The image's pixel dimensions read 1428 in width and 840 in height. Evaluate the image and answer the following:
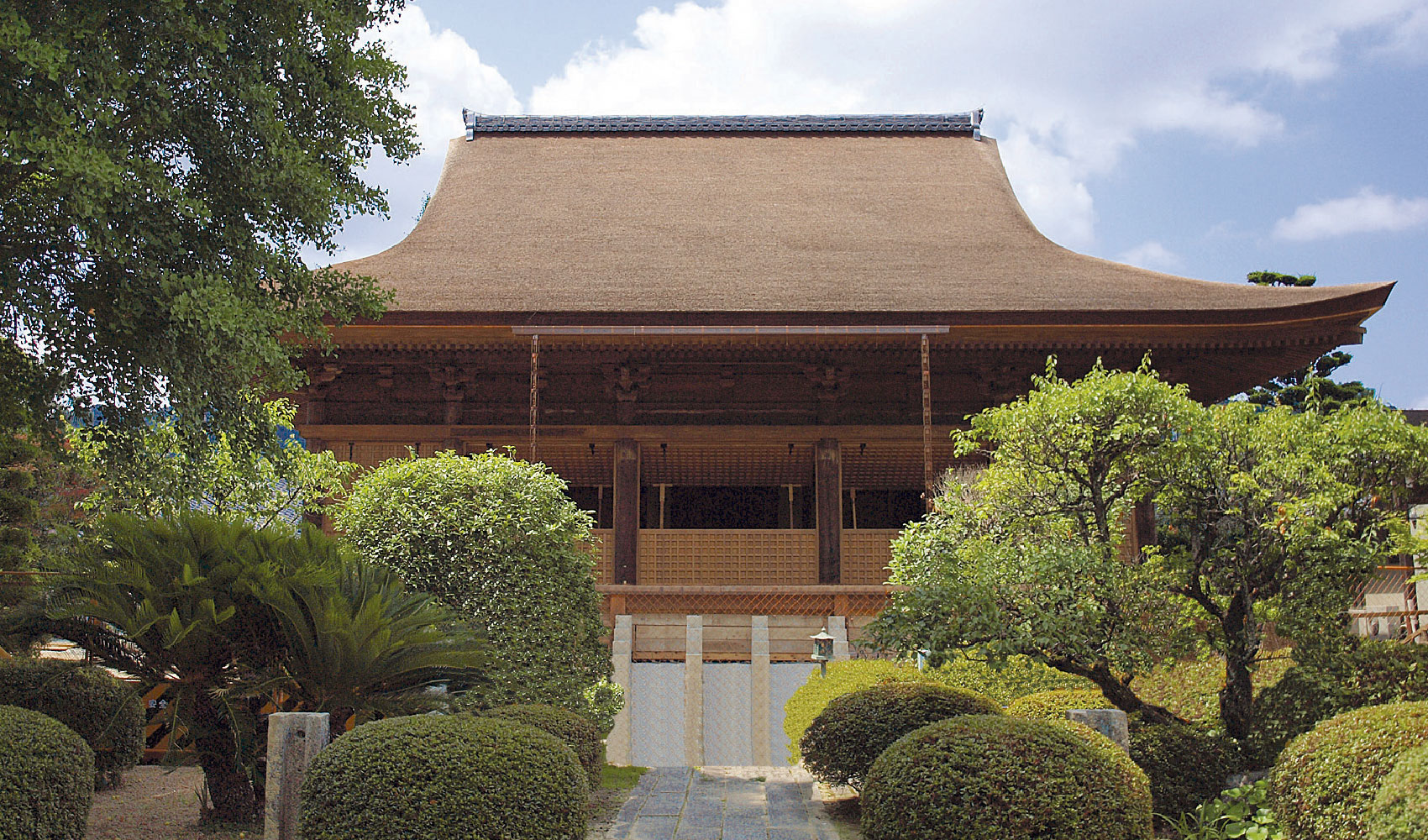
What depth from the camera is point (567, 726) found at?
7.58 metres

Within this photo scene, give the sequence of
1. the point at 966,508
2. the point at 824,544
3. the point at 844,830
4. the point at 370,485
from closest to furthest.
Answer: the point at 844,830, the point at 966,508, the point at 370,485, the point at 824,544

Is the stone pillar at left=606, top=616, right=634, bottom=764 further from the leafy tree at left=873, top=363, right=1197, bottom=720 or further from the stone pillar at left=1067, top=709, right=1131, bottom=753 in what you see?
the stone pillar at left=1067, top=709, right=1131, bottom=753

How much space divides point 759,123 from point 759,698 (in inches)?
566

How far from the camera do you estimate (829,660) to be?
430 inches

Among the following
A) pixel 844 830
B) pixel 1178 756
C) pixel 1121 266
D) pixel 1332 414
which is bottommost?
pixel 844 830

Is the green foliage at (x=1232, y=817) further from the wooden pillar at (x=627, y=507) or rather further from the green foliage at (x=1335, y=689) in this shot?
the wooden pillar at (x=627, y=507)

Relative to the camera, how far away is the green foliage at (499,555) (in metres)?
8.29

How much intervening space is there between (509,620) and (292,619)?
6.42ft

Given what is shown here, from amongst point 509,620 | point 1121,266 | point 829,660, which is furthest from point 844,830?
point 1121,266

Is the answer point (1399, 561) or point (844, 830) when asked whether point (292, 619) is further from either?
point (1399, 561)

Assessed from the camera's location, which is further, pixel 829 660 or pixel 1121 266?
pixel 1121 266

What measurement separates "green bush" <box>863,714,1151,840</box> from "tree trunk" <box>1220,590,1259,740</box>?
1738 millimetres

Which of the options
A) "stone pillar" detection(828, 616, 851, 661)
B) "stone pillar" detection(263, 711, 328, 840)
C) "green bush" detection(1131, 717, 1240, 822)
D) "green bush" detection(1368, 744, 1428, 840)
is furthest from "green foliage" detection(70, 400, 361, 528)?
"green bush" detection(1368, 744, 1428, 840)

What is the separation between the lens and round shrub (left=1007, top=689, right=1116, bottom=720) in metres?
7.96
